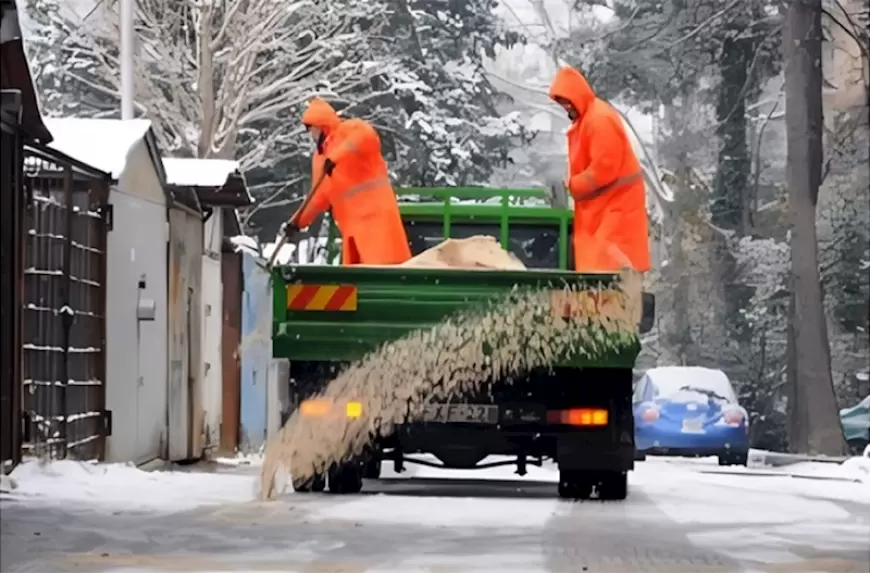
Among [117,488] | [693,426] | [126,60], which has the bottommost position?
[117,488]

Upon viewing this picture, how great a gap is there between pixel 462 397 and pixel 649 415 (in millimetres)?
12163

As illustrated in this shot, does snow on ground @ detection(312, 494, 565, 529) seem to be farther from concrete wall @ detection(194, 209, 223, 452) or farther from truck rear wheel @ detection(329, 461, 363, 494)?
concrete wall @ detection(194, 209, 223, 452)

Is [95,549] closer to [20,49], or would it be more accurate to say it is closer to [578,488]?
[20,49]

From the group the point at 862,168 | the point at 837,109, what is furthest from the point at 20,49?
the point at 862,168

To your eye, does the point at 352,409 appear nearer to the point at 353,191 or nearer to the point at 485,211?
the point at 353,191

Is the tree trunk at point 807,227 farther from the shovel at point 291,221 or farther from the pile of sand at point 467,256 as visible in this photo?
the shovel at point 291,221

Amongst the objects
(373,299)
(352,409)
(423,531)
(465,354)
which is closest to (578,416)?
(465,354)

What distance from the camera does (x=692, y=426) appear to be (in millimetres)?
24734

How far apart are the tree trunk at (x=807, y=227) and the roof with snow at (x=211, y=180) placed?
923cm

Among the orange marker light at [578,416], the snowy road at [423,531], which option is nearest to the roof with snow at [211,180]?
the snowy road at [423,531]

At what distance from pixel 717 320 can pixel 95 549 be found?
32377mm

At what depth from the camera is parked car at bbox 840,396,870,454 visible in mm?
33906

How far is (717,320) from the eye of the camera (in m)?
40.7

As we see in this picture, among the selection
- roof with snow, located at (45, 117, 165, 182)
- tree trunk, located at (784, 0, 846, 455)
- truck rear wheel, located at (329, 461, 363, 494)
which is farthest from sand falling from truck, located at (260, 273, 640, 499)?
tree trunk, located at (784, 0, 846, 455)
